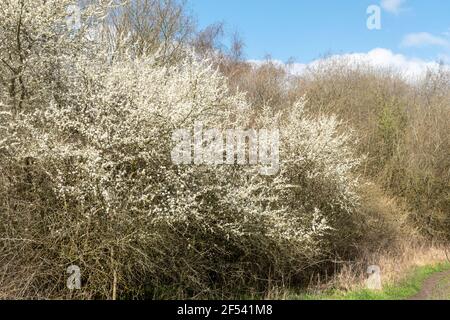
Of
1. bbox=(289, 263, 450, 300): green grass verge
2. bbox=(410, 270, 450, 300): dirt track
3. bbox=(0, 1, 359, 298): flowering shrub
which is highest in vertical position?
bbox=(0, 1, 359, 298): flowering shrub

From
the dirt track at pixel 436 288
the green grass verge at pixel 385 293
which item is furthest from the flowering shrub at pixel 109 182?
the dirt track at pixel 436 288

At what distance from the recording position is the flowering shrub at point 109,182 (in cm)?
698

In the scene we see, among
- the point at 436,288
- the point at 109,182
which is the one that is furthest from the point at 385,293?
the point at 109,182

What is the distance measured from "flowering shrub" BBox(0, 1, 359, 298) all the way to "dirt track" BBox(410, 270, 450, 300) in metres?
2.39

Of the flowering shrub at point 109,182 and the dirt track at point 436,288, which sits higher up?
the flowering shrub at point 109,182

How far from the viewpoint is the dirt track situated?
28.0ft

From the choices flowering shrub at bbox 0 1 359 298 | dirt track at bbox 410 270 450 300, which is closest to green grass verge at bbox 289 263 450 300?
dirt track at bbox 410 270 450 300

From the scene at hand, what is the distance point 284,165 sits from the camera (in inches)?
418

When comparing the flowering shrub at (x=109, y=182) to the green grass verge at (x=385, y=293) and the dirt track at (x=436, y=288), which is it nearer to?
the green grass verge at (x=385, y=293)

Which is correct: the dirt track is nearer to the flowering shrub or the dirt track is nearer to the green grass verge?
the green grass verge

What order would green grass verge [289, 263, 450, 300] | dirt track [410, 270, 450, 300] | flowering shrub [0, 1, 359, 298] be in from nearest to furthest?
1. flowering shrub [0, 1, 359, 298]
2. green grass verge [289, 263, 450, 300]
3. dirt track [410, 270, 450, 300]

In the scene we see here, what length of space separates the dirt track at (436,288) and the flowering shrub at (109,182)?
239 cm

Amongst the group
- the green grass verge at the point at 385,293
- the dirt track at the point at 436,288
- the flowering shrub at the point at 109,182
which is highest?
the flowering shrub at the point at 109,182

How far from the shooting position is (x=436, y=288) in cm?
964
